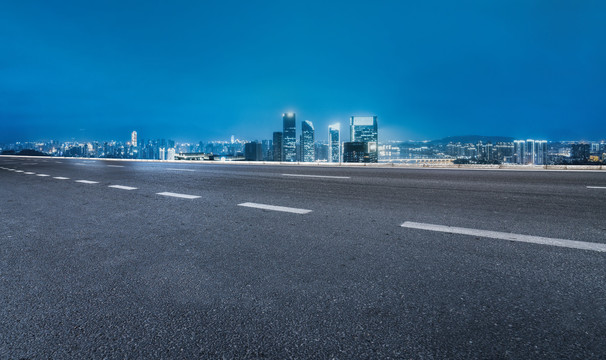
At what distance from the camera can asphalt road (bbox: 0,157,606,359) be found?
134cm

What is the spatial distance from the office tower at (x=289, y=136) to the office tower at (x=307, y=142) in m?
5.34

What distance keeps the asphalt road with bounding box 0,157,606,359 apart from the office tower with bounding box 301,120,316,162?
10386 centimetres

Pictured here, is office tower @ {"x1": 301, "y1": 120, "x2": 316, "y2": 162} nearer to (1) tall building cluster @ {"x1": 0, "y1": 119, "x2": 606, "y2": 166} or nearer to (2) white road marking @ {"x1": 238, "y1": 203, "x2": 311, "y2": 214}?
(1) tall building cluster @ {"x1": 0, "y1": 119, "x2": 606, "y2": 166}

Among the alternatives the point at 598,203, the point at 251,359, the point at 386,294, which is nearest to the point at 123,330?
the point at 251,359

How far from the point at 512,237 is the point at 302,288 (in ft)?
6.90

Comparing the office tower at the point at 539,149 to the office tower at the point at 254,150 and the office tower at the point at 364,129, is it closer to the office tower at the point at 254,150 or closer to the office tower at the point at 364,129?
the office tower at the point at 254,150

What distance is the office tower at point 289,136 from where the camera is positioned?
127 m

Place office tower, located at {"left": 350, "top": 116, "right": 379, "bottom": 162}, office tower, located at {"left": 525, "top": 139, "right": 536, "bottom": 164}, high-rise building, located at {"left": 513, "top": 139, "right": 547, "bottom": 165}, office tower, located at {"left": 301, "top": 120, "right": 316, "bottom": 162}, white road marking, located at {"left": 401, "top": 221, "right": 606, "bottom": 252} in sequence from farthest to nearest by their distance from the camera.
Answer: office tower, located at {"left": 301, "top": 120, "right": 316, "bottom": 162}, office tower, located at {"left": 350, "top": 116, "right": 379, "bottom": 162}, office tower, located at {"left": 525, "top": 139, "right": 536, "bottom": 164}, high-rise building, located at {"left": 513, "top": 139, "right": 547, "bottom": 165}, white road marking, located at {"left": 401, "top": 221, "right": 606, "bottom": 252}

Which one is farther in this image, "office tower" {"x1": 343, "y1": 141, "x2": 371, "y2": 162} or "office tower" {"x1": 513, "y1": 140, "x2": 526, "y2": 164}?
"office tower" {"x1": 513, "y1": 140, "x2": 526, "y2": 164}

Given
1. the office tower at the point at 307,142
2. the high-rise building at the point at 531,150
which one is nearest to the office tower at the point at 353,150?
the high-rise building at the point at 531,150

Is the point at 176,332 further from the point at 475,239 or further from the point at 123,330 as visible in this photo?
the point at 475,239

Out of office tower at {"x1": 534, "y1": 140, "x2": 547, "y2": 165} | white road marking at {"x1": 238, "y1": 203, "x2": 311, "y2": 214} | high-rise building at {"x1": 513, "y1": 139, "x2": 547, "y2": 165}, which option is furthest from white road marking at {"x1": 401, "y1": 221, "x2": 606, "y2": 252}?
office tower at {"x1": 534, "y1": 140, "x2": 547, "y2": 165}

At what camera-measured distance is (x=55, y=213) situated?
14.4 feet

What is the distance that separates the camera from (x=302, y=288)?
6.12 ft
